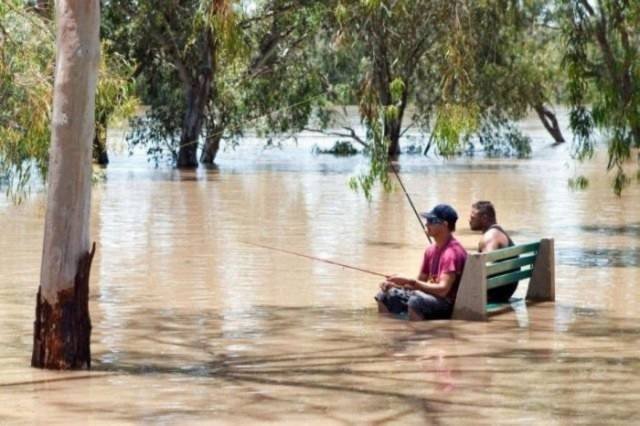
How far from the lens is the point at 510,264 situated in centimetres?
1414

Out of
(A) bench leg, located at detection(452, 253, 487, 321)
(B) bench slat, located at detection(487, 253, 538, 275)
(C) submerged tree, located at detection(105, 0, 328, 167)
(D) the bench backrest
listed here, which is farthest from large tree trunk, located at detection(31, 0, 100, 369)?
(C) submerged tree, located at detection(105, 0, 328, 167)

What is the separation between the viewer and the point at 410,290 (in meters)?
13.6

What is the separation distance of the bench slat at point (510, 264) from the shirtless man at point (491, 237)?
0.58 feet

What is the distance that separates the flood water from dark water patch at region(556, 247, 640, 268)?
0.12 ft

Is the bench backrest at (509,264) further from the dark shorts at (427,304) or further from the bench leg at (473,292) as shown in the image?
the dark shorts at (427,304)

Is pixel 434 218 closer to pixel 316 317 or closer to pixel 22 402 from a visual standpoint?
pixel 316 317

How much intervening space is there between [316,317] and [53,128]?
3.89 meters

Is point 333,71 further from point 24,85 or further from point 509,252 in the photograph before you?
point 509,252

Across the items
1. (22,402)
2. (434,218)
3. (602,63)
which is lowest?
(22,402)

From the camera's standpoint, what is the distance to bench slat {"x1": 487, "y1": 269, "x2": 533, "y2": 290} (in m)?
13.9

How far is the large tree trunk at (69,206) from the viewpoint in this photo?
35.8ft

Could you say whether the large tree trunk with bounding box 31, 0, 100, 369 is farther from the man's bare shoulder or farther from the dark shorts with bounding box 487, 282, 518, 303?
the dark shorts with bounding box 487, 282, 518, 303

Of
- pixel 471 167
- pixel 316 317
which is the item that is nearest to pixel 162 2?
pixel 471 167

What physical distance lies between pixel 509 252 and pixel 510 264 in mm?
175
